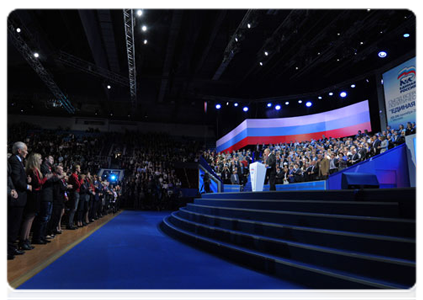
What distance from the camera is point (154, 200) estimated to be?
51.1ft

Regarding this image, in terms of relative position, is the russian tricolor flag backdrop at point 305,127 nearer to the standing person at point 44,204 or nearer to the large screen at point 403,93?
the large screen at point 403,93

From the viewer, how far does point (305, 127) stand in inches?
654

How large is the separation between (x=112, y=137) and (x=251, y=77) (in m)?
13.8

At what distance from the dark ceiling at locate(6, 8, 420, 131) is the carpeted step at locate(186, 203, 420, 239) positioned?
7872 mm

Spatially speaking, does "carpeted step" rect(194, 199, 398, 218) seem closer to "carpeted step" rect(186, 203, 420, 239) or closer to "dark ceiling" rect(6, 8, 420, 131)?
"carpeted step" rect(186, 203, 420, 239)

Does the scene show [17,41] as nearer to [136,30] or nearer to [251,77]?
[136,30]

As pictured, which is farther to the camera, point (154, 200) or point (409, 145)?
point (154, 200)

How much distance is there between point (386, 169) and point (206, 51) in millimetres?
10166

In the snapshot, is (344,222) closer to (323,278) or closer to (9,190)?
(323,278)

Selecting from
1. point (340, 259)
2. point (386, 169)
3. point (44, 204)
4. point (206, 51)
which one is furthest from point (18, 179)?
point (206, 51)

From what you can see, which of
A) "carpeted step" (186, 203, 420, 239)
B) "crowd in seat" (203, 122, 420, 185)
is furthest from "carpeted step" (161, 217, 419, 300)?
"crowd in seat" (203, 122, 420, 185)

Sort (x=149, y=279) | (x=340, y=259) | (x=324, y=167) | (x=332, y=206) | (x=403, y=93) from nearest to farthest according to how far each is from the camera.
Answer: (x=340, y=259) < (x=149, y=279) < (x=332, y=206) < (x=324, y=167) < (x=403, y=93)

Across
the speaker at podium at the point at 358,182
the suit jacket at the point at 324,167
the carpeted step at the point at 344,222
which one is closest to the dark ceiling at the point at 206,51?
the suit jacket at the point at 324,167

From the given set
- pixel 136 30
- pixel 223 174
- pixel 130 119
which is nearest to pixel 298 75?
pixel 223 174
